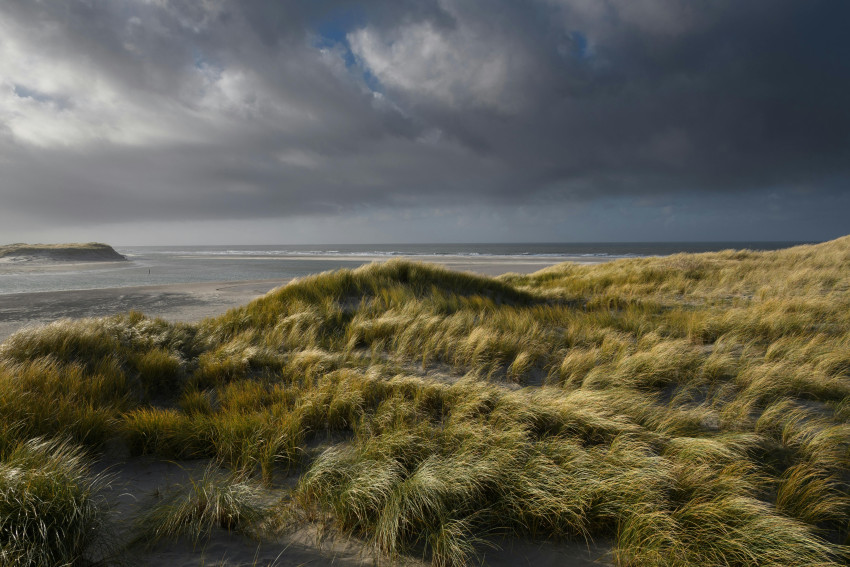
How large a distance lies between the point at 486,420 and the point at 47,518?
140 inches

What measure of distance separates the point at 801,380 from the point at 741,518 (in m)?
3.48

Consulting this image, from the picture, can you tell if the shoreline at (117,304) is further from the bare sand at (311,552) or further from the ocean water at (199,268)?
the bare sand at (311,552)

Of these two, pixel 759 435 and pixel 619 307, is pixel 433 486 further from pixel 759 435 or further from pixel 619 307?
pixel 619 307

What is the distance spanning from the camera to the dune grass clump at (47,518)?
205 centimetres

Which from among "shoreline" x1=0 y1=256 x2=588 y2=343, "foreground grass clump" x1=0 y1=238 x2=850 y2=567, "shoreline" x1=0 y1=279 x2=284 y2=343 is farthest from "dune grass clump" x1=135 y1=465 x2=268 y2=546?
"shoreline" x1=0 y1=279 x2=284 y2=343

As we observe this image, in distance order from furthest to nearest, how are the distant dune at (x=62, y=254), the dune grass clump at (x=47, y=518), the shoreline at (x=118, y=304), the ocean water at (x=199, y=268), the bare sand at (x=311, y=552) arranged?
the distant dune at (x=62, y=254) → the ocean water at (x=199, y=268) → the shoreline at (x=118, y=304) → the bare sand at (x=311, y=552) → the dune grass clump at (x=47, y=518)

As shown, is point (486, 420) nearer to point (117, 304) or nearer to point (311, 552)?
point (311, 552)

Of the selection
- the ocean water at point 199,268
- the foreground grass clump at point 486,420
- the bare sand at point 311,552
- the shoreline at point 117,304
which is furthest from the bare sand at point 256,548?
the ocean water at point 199,268

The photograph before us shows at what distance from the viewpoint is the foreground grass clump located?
2561 mm

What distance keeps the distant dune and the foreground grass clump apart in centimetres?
5568

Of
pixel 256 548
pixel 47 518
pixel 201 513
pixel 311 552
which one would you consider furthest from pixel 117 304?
pixel 311 552

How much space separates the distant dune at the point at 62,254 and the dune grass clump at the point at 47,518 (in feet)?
197

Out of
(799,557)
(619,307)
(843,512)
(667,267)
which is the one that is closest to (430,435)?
(799,557)

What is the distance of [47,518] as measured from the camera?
2242 millimetres
